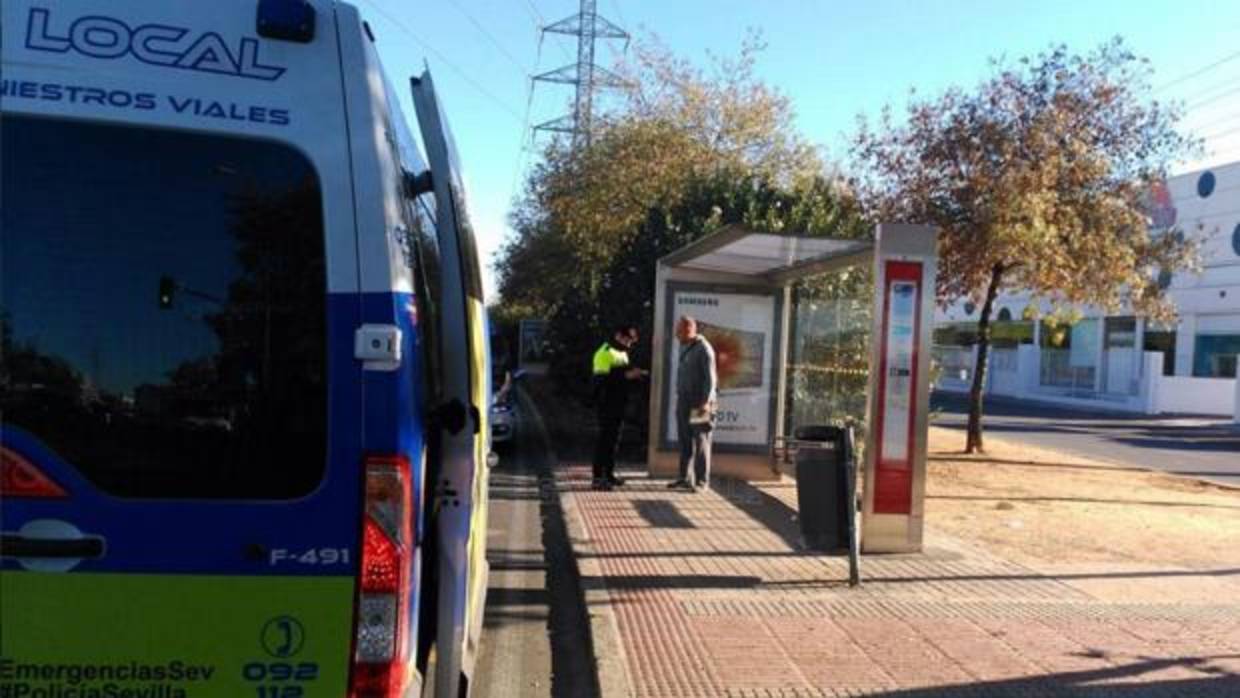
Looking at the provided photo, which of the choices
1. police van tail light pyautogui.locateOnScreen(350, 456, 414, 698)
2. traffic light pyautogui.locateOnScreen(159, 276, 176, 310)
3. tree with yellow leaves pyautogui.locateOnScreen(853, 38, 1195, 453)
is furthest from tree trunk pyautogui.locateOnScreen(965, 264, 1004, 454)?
traffic light pyautogui.locateOnScreen(159, 276, 176, 310)

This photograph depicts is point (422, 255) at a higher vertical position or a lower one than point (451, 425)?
higher

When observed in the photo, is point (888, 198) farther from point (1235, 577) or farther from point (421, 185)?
point (421, 185)

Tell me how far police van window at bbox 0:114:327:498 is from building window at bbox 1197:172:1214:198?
51.0 m

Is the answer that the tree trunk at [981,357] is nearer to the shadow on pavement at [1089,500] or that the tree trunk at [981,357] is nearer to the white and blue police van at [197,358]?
the shadow on pavement at [1089,500]

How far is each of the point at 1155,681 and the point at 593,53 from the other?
38.1 meters

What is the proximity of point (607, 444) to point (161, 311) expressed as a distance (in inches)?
396

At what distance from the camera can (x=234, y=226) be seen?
8.89 feet

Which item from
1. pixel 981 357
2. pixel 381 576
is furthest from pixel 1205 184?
pixel 381 576

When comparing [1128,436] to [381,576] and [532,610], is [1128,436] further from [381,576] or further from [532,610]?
[381,576]

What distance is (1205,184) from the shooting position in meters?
47.4

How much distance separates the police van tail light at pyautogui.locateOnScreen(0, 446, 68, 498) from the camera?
8.50 ft

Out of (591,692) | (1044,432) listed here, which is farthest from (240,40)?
(1044,432)

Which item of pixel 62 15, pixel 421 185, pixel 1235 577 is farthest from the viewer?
pixel 1235 577

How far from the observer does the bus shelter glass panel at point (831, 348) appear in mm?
13945
